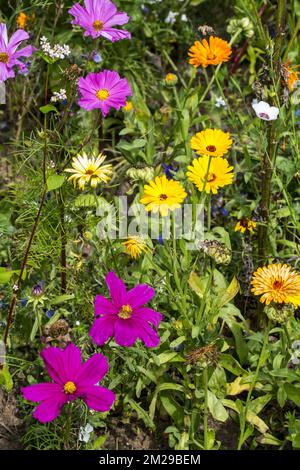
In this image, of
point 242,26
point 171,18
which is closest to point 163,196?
point 242,26

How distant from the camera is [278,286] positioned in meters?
1.55

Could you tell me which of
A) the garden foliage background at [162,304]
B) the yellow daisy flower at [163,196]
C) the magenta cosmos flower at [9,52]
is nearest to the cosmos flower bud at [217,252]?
the garden foliage background at [162,304]

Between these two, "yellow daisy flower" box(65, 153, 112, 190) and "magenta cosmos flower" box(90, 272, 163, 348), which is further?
"yellow daisy flower" box(65, 153, 112, 190)

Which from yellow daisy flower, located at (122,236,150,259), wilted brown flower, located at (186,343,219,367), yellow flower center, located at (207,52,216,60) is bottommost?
wilted brown flower, located at (186,343,219,367)

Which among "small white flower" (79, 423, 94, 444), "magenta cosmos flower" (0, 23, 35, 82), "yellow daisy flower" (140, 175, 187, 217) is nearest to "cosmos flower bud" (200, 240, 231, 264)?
"yellow daisy flower" (140, 175, 187, 217)

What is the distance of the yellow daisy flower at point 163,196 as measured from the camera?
5.15ft

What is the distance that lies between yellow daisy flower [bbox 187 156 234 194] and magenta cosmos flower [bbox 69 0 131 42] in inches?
14.3

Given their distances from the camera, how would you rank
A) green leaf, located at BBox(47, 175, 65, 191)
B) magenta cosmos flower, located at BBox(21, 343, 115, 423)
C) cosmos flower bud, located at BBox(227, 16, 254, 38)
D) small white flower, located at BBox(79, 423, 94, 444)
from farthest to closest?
cosmos flower bud, located at BBox(227, 16, 254, 38) < small white flower, located at BBox(79, 423, 94, 444) < green leaf, located at BBox(47, 175, 65, 191) < magenta cosmos flower, located at BBox(21, 343, 115, 423)

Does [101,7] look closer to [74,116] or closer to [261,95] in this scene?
[261,95]

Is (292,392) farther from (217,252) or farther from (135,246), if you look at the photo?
(135,246)

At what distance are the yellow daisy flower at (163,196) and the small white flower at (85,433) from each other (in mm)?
508

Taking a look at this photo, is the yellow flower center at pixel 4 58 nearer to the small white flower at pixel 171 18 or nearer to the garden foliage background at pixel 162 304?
the garden foliage background at pixel 162 304

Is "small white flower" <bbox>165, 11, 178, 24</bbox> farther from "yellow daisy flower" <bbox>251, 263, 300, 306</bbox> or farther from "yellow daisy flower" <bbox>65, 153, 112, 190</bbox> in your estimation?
"yellow daisy flower" <bbox>251, 263, 300, 306</bbox>

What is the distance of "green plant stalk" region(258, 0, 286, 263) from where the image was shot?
173 cm
